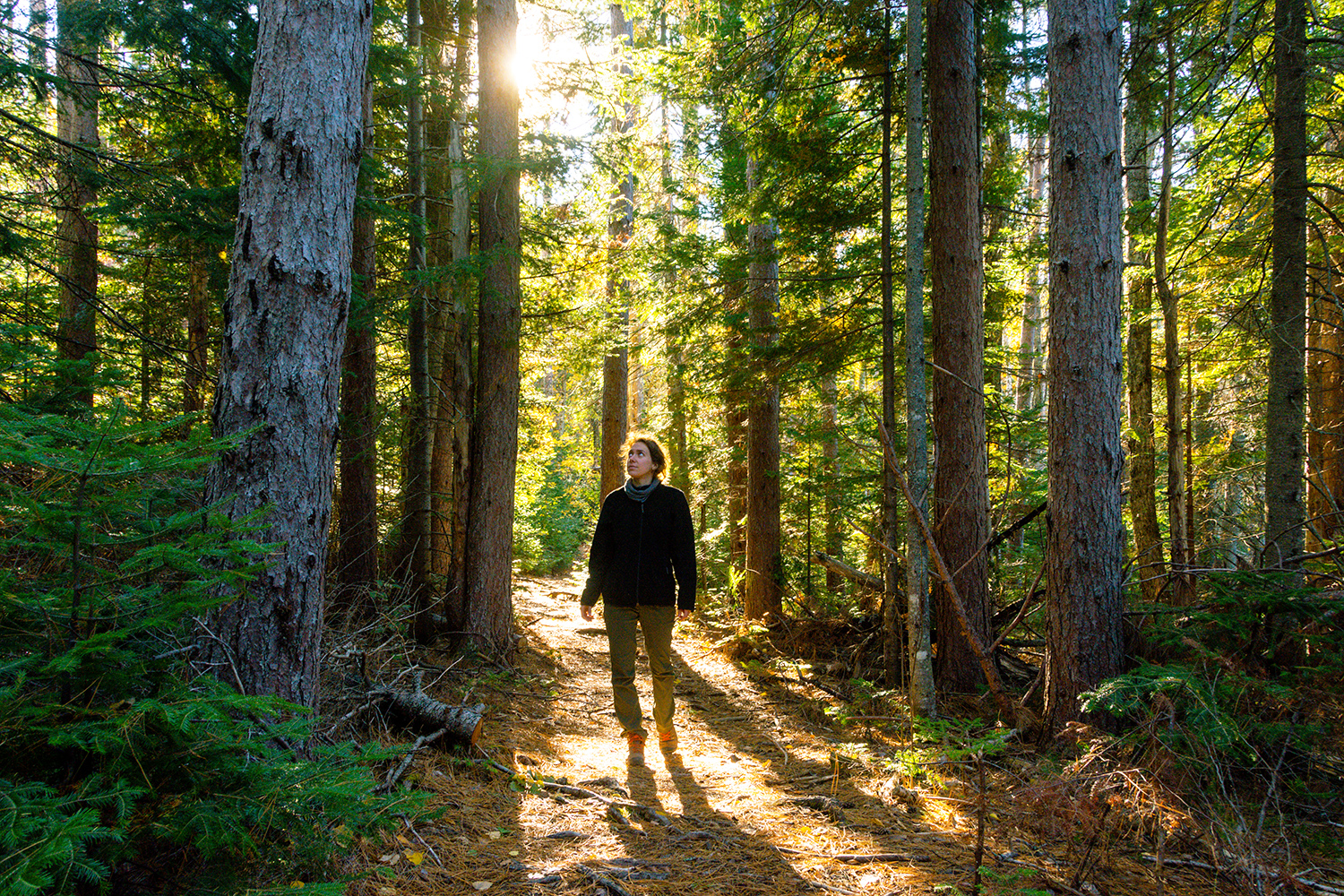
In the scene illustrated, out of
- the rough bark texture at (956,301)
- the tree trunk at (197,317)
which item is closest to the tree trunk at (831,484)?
the rough bark texture at (956,301)

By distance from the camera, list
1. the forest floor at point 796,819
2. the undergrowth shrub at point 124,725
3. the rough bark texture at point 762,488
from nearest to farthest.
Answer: the undergrowth shrub at point 124,725 → the forest floor at point 796,819 → the rough bark texture at point 762,488

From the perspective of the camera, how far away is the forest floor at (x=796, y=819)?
3141mm

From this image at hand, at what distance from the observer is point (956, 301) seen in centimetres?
665

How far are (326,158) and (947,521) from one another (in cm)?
575

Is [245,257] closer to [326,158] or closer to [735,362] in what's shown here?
[326,158]

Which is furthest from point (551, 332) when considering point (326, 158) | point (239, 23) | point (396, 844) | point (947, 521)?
point (396, 844)

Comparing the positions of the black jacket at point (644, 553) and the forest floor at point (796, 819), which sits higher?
the black jacket at point (644, 553)

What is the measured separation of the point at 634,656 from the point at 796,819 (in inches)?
66.5

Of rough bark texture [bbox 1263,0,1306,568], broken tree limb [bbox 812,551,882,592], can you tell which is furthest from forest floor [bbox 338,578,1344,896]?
rough bark texture [bbox 1263,0,1306,568]

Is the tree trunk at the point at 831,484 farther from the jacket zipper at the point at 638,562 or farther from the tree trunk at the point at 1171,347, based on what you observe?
the tree trunk at the point at 1171,347

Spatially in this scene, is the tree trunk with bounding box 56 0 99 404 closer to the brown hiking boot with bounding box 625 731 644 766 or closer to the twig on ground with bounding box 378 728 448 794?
the twig on ground with bounding box 378 728 448 794

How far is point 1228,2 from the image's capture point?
19.3ft

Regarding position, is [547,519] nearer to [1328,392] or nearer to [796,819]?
[796,819]

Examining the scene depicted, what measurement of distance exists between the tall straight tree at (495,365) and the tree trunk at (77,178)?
3.52m
